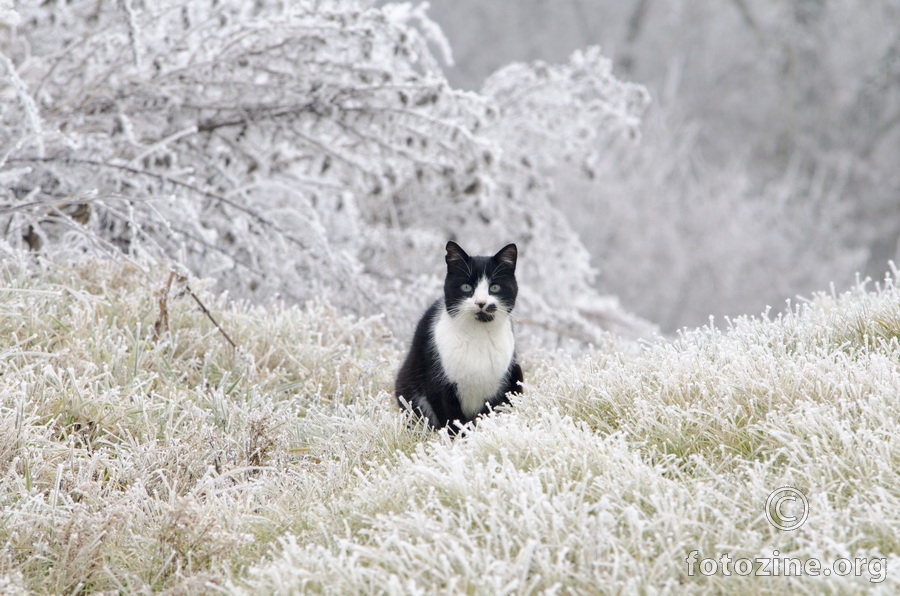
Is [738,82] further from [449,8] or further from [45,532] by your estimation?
[45,532]

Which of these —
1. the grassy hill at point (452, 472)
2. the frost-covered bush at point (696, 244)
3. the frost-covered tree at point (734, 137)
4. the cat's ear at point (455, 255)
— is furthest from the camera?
the frost-covered tree at point (734, 137)

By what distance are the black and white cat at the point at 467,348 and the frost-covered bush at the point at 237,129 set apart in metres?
1.90

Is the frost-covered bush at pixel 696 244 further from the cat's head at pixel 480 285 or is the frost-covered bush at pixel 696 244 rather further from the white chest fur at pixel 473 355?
the white chest fur at pixel 473 355

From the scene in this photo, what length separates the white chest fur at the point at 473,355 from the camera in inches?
151

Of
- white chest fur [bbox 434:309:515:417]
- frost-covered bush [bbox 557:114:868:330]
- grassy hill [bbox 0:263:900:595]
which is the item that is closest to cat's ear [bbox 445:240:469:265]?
white chest fur [bbox 434:309:515:417]

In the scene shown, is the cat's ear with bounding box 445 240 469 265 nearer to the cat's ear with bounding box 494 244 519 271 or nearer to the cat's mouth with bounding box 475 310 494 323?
the cat's ear with bounding box 494 244 519 271

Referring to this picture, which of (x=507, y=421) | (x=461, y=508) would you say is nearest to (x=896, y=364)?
(x=507, y=421)

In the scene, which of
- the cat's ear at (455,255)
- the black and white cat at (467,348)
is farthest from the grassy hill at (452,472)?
the cat's ear at (455,255)

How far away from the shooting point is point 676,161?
21.3m

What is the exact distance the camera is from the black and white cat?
3.84m

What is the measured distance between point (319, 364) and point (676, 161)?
18.1m

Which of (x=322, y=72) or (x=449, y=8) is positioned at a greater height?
(x=449, y=8)

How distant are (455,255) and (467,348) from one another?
474 millimetres

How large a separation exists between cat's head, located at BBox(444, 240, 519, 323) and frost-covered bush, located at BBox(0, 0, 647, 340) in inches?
74.4
